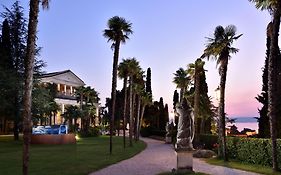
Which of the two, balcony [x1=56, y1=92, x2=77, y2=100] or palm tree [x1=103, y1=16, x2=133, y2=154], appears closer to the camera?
palm tree [x1=103, y1=16, x2=133, y2=154]

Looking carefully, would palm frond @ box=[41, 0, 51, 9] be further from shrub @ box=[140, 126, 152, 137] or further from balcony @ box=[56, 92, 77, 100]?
balcony @ box=[56, 92, 77, 100]

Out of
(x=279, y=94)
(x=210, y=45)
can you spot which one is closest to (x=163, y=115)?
(x=279, y=94)

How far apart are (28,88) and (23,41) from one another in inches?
1311

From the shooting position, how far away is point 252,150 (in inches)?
842

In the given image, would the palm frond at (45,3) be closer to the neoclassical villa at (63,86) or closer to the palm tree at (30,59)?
the palm tree at (30,59)

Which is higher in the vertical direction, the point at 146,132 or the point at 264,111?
the point at 264,111

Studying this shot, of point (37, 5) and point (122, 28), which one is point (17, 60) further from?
point (37, 5)

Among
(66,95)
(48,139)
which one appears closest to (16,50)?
(48,139)

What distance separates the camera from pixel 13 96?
39531mm

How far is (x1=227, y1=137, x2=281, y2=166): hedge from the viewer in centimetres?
1976

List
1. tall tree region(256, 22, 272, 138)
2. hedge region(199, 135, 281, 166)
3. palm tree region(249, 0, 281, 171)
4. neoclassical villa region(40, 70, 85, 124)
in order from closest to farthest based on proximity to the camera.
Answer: palm tree region(249, 0, 281, 171)
hedge region(199, 135, 281, 166)
tall tree region(256, 22, 272, 138)
neoclassical villa region(40, 70, 85, 124)

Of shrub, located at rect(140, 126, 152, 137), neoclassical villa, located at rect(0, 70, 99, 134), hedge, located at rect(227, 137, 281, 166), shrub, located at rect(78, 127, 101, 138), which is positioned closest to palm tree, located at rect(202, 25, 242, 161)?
hedge, located at rect(227, 137, 281, 166)

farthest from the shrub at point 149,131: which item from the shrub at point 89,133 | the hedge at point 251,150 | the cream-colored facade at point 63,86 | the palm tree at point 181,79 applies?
the hedge at point 251,150

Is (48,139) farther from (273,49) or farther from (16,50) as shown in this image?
(273,49)
